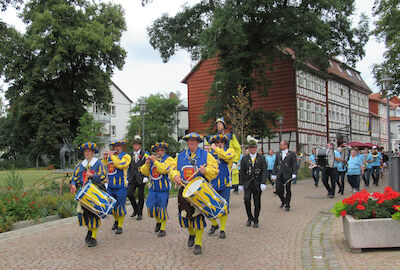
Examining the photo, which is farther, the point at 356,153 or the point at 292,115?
the point at 292,115

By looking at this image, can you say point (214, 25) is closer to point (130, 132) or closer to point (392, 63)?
point (392, 63)

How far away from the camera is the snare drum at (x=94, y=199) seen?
7105mm

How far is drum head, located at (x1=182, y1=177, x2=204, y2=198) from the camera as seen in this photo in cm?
625

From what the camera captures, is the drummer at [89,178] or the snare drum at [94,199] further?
the drummer at [89,178]

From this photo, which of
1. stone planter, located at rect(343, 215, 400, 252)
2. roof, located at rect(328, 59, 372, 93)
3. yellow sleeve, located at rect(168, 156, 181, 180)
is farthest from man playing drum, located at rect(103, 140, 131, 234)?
roof, located at rect(328, 59, 372, 93)

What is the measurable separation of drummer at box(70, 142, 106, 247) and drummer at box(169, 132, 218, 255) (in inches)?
58.2

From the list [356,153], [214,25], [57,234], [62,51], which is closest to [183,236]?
[57,234]

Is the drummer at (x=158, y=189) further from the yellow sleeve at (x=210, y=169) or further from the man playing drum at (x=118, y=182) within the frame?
the yellow sleeve at (x=210, y=169)

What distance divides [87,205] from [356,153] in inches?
470

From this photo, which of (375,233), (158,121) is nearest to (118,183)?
(375,233)

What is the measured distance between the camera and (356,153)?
640 inches

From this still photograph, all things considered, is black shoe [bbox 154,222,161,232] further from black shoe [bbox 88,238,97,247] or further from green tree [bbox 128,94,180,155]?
green tree [bbox 128,94,180,155]

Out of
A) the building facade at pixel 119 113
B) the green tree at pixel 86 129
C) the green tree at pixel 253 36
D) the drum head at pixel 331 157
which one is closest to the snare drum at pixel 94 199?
the drum head at pixel 331 157

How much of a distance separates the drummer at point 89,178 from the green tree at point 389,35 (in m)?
20.5
